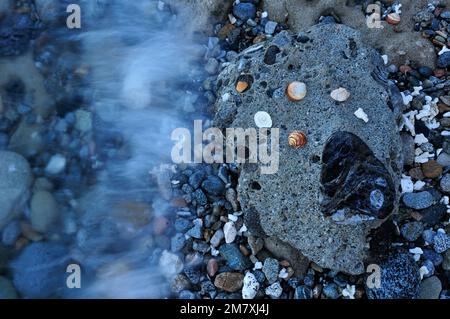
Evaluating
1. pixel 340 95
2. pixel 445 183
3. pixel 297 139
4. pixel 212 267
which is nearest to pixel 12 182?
pixel 212 267

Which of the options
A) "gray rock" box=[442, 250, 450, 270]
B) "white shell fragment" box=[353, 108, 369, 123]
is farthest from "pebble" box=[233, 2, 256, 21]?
"gray rock" box=[442, 250, 450, 270]

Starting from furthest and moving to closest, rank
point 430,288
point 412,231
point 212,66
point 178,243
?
point 212,66, point 178,243, point 412,231, point 430,288

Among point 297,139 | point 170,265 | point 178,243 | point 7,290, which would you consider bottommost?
point 7,290

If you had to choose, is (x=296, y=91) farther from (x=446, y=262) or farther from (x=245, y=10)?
(x=446, y=262)

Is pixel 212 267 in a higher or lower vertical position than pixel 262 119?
lower

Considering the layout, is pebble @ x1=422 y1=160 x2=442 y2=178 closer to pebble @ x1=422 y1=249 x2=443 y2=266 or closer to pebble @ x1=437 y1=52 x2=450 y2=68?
pebble @ x1=422 y1=249 x2=443 y2=266
